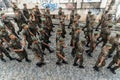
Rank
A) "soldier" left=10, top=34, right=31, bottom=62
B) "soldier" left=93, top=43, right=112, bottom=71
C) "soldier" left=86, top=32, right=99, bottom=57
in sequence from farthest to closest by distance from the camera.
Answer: "soldier" left=86, top=32, right=99, bottom=57 < "soldier" left=10, top=34, right=31, bottom=62 < "soldier" left=93, top=43, right=112, bottom=71

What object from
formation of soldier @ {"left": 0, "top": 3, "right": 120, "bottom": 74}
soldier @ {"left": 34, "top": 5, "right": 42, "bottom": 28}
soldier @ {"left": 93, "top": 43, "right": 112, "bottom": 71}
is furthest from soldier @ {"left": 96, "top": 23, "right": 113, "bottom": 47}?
soldier @ {"left": 34, "top": 5, "right": 42, "bottom": 28}

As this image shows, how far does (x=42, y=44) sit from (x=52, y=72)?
1460 mm

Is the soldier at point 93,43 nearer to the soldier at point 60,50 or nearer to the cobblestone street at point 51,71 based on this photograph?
the cobblestone street at point 51,71

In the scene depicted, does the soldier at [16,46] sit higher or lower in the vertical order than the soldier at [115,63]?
higher

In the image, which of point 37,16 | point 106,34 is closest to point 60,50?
point 106,34

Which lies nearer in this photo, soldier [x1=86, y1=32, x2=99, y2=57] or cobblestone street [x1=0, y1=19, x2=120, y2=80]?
cobblestone street [x1=0, y1=19, x2=120, y2=80]

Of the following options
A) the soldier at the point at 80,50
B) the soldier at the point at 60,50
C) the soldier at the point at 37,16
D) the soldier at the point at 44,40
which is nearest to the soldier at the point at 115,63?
the soldier at the point at 80,50

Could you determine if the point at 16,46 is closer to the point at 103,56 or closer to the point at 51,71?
the point at 51,71

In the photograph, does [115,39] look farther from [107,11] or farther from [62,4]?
[62,4]

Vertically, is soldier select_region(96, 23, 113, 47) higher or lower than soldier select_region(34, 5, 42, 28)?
lower

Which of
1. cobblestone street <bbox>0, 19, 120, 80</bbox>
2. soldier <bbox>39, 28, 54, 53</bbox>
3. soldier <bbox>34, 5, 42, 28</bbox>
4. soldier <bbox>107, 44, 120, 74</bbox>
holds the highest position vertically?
soldier <bbox>34, 5, 42, 28</bbox>

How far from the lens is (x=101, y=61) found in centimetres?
676

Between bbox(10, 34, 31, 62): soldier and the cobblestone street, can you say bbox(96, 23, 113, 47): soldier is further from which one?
bbox(10, 34, 31, 62): soldier

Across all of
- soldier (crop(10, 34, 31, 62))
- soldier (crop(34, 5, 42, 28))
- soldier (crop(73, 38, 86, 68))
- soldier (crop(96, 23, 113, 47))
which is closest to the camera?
soldier (crop(73, 38, 86, 68))
